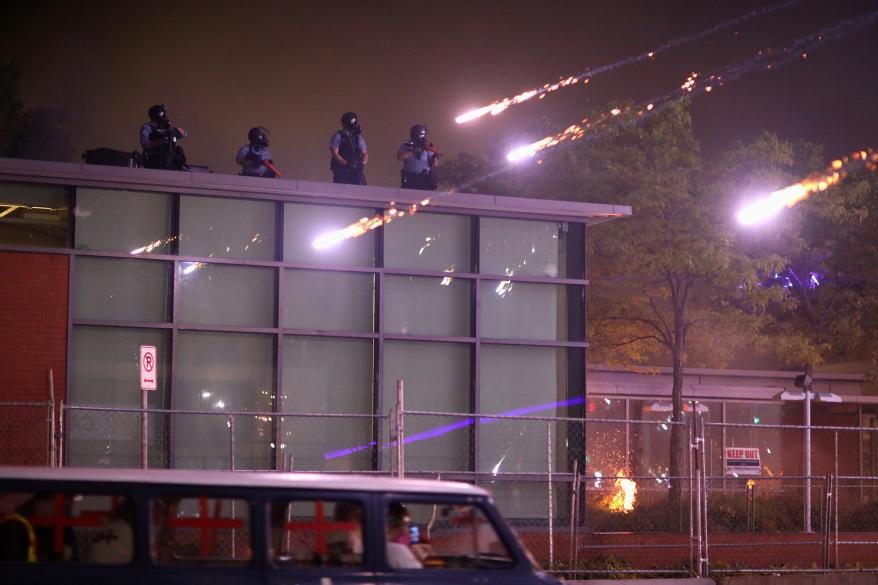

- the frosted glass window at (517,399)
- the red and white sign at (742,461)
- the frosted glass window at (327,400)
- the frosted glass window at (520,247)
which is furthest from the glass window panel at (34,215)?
the red and white sign at (742,461)

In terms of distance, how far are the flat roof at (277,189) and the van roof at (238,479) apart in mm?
8794

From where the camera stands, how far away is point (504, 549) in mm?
7258

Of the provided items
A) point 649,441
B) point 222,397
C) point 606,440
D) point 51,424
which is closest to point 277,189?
point 222,397

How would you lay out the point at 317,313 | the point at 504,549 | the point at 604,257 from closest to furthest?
1. the point at 504,549
2. the point at 317,313
3. the point at 604,257

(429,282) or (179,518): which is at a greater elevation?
(429,282)

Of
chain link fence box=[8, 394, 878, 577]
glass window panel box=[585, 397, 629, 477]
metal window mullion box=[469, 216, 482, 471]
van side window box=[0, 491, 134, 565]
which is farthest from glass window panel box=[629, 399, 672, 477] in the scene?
van side window box=[0, 491, 134, 565]

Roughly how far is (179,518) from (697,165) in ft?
64.1

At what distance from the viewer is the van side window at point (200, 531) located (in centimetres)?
676

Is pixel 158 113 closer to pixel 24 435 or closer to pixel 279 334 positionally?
pixel 279 334

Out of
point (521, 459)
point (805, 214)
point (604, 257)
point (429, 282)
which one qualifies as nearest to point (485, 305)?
point (429, 282)

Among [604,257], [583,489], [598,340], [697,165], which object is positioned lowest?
[583,489]

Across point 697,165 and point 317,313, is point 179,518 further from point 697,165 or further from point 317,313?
point 697,165

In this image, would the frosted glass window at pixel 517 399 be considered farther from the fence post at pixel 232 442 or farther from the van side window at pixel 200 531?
the van side window at pixel 200 531

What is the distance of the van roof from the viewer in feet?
22.2
